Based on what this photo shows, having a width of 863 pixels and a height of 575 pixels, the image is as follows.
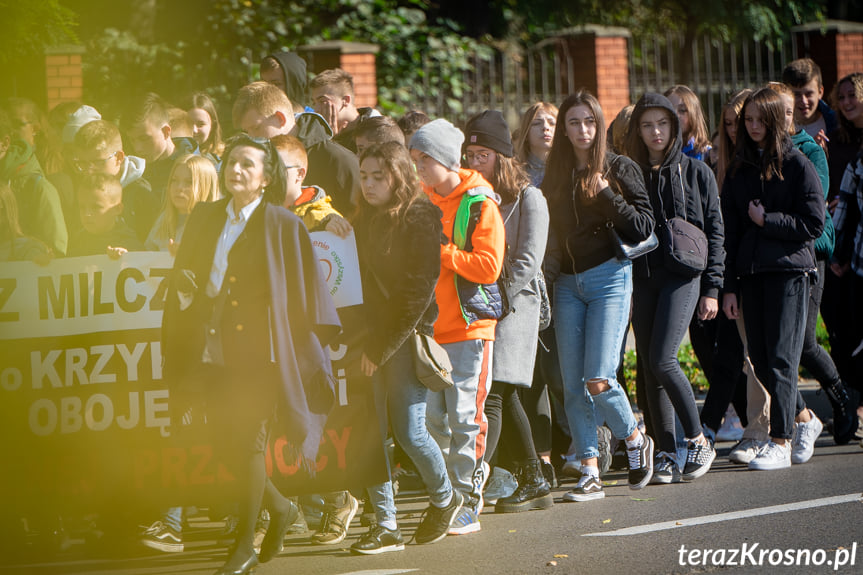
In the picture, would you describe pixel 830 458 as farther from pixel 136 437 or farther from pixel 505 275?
pixel 136 437

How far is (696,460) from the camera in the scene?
707 centimetres

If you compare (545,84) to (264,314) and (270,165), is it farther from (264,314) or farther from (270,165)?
(264,314)

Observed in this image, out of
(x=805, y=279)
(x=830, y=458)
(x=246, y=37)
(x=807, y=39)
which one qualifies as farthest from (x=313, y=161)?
(x=807, y=39)

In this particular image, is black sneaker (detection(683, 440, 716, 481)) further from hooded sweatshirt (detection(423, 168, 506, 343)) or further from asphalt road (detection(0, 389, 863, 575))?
hooded sweatshirt (detection(423, 168, 506, 343))

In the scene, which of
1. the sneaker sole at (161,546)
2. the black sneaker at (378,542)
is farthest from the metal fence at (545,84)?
the sneaker sole at (161,546)

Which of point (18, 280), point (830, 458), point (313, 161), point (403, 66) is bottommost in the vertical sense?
point (830, 458)

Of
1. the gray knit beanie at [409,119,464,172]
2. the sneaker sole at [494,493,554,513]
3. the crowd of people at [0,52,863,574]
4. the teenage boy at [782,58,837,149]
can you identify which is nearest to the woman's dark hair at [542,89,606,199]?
the crowd of people at [0,52,863,574]

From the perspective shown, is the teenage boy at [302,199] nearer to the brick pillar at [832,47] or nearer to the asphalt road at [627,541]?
the asphalt road at [627,541]

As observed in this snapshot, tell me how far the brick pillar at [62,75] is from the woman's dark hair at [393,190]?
7476 millimetres

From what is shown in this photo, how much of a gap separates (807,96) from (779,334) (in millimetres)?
2619

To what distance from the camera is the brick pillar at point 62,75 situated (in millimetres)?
12141

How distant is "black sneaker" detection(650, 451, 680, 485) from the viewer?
274 inches

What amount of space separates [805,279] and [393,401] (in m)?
3.13

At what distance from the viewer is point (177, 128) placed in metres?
7.82
